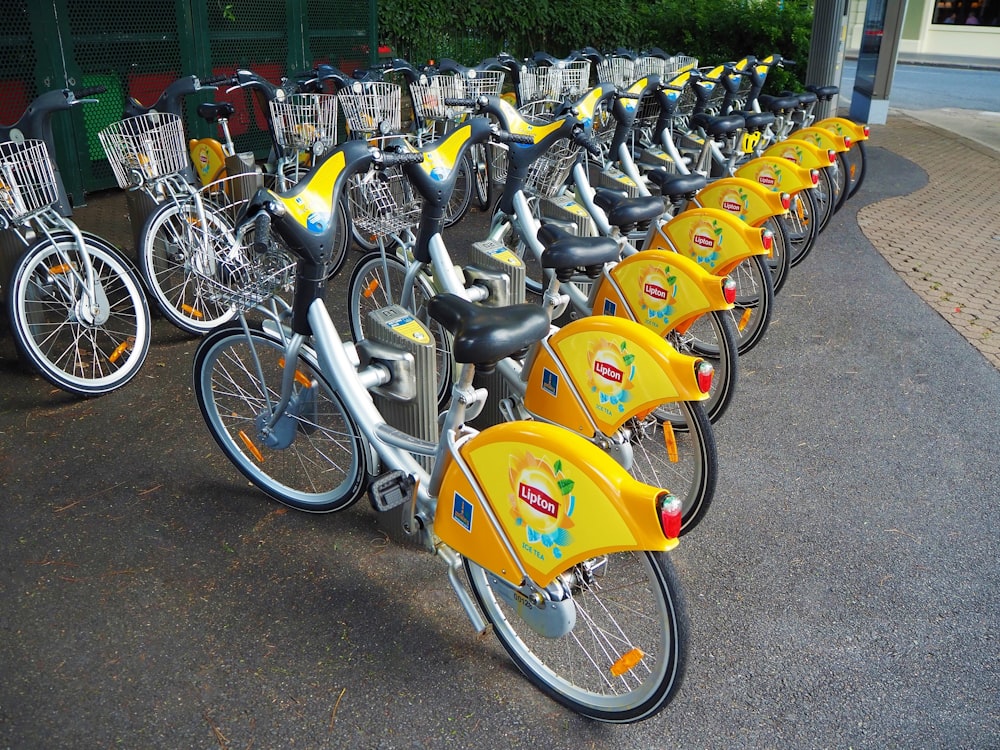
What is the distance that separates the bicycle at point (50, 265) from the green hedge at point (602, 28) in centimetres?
684

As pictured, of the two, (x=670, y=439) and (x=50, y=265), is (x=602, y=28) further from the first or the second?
(x=670, y=439)

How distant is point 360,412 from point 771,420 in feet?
6.86

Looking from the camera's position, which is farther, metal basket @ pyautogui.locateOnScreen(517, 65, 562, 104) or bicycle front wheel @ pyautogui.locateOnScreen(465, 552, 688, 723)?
metal basket @ pyautogui.locateOnScreen(517, 65, 562, 104)

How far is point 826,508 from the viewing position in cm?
323

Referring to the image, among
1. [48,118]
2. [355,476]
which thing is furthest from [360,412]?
[48,118]

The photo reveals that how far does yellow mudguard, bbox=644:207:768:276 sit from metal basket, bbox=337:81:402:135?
245 centimetres

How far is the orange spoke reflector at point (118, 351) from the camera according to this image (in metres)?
4.05

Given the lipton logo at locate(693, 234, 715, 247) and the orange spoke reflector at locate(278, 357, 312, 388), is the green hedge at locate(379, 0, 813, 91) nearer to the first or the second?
the lipton logo at locate(693, 234, 715, 247)

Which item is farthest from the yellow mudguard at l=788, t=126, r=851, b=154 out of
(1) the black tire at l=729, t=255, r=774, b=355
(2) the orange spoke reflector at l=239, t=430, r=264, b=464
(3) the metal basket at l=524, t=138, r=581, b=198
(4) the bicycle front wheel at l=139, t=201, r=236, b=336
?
(2) the orange spoke reflector at l=239, t=430, r=264, b=464

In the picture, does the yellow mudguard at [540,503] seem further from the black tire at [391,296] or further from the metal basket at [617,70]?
the metal basket at [617,70]

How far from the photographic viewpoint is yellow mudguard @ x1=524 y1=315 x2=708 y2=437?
264 cm

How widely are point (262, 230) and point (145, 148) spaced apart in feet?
7.77

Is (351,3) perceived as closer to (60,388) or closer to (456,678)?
(60,388)

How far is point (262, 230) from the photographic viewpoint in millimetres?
2436
